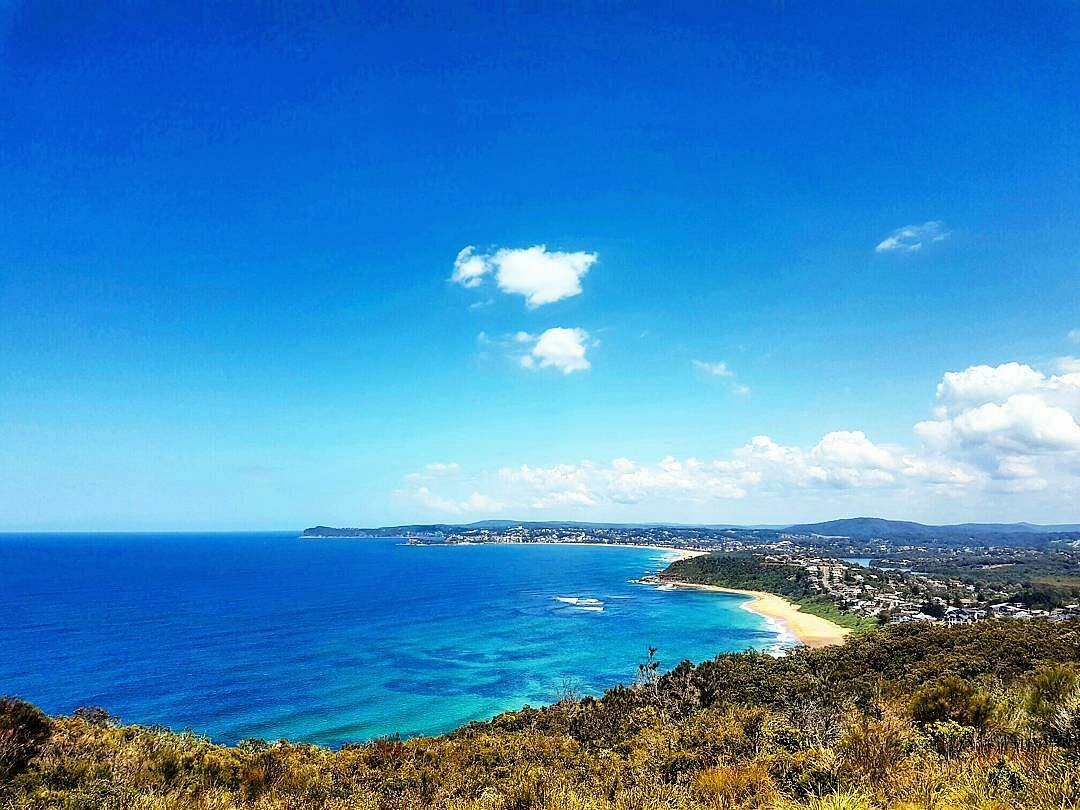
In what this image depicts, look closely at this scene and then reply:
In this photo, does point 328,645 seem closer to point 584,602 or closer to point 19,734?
point 584,602

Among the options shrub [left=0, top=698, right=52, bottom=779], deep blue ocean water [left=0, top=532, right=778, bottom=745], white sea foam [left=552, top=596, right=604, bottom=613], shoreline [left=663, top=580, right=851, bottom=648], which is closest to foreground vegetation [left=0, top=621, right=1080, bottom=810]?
shrub [left=0, top=698, right=52, bottom=779]

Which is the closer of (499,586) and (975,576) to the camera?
(499,586)

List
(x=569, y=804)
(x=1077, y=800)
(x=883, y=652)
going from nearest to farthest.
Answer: (x=1077, y=800)
(x=569, y=804)
(x=883, y=652)

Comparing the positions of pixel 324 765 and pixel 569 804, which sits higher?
pixel 569 804

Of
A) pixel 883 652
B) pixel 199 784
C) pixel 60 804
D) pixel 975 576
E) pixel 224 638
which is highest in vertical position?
pixel 60 804

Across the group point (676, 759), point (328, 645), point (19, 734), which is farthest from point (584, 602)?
point (19, 734)

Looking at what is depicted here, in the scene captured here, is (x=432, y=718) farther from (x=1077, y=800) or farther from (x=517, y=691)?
(x=1077, y=800)

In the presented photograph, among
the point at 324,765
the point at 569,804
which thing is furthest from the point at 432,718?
the point at 569,804

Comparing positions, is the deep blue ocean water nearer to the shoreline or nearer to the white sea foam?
the white sea foam
